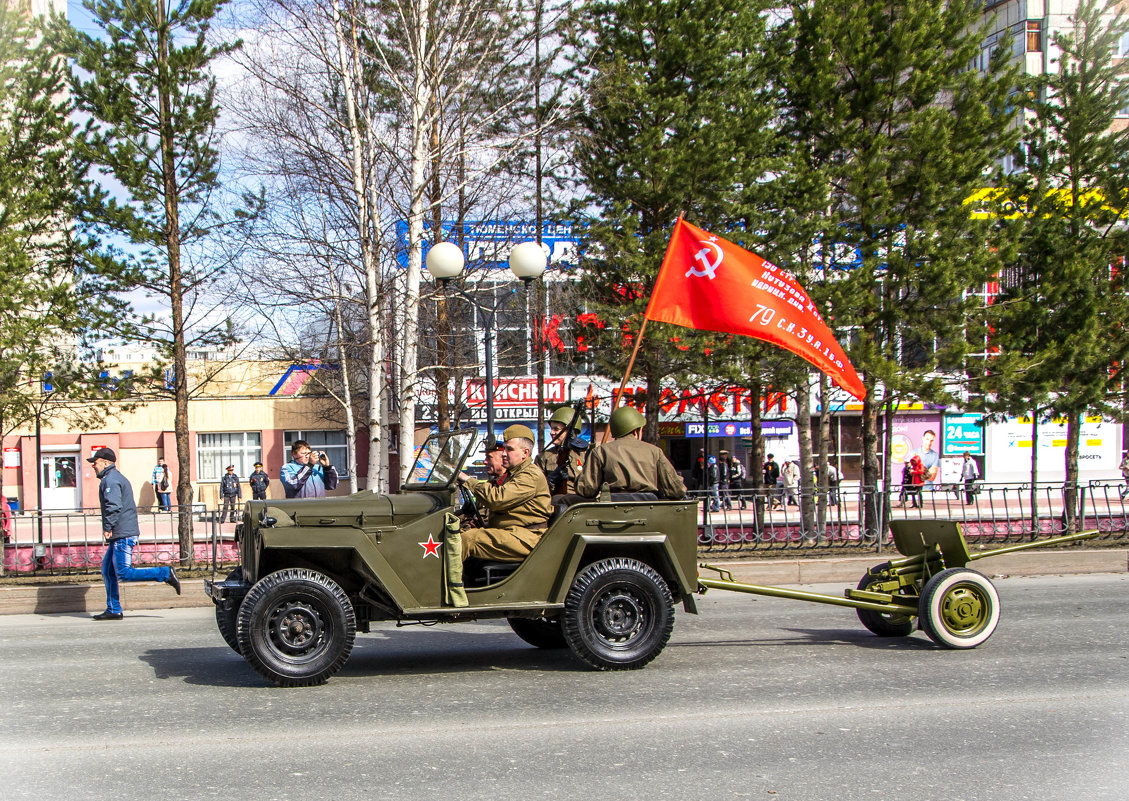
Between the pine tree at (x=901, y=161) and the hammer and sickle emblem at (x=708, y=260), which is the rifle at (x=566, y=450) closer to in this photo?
the hammer and sickle emblem at (x=708, y=260)

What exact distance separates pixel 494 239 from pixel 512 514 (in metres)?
9.84

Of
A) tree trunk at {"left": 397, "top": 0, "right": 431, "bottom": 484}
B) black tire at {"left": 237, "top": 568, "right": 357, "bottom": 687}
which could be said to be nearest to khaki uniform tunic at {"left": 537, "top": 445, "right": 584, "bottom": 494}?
black tire at {"left": 237, "top": 568, "right": 357, "bottom": 687}

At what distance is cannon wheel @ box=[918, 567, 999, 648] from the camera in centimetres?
789

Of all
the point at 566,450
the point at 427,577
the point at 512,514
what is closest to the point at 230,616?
the point at 427,577

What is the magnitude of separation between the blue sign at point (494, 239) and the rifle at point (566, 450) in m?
7.97

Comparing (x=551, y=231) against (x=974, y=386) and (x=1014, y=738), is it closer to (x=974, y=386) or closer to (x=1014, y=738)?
(x=974, y=386)

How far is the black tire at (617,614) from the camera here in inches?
288

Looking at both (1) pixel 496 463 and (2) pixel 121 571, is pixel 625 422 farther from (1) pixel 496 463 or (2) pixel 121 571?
(2) pixel 121 571

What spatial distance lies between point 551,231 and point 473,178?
1.97 meters

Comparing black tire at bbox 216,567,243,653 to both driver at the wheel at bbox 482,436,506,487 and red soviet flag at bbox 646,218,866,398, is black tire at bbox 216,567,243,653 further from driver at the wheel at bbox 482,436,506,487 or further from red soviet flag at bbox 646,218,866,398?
red soviet flag at bbox 646,218,866,398

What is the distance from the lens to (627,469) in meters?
7.75

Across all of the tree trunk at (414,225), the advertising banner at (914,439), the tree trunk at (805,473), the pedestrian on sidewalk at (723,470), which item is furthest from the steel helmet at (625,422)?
the advertising banner at (914,439)

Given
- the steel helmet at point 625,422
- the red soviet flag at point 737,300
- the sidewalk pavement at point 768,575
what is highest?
the red soviet flag at point 737,300

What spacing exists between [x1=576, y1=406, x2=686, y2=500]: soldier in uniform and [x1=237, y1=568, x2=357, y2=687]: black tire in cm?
203
